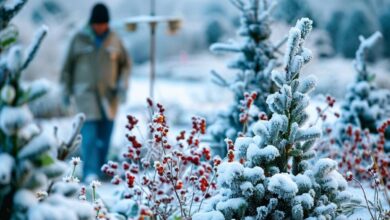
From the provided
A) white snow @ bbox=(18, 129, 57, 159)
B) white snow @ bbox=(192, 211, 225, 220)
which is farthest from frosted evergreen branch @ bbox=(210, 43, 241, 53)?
white snow @ bbox=(18, 129, 57, 159)

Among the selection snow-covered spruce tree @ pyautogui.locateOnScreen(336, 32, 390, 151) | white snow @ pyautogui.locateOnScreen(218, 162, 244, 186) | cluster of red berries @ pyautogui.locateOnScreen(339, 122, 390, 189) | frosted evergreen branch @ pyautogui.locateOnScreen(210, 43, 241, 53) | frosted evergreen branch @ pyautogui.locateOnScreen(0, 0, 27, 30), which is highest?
frosted evergreen branch @ pyautogui.locateOnScreen(210, 43, 241, 53)

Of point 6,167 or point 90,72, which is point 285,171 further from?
point 90,72

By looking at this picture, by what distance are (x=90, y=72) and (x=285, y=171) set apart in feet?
15.7

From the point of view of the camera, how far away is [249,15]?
4473 mm

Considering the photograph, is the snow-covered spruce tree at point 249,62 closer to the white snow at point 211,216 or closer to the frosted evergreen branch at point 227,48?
the frosted evergreen branch at point 227,48

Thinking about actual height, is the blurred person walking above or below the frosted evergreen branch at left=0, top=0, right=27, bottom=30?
above

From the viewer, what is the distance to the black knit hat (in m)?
6.91

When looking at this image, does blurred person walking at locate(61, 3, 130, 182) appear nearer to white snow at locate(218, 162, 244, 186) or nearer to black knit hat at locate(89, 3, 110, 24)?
black knit hat at locate(89, 3, 110, 24)

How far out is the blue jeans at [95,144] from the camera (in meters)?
6.99

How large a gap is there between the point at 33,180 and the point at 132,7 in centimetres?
3663

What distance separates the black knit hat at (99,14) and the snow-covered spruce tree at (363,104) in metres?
3.13

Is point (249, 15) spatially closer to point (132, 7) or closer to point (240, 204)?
point (240, 204)

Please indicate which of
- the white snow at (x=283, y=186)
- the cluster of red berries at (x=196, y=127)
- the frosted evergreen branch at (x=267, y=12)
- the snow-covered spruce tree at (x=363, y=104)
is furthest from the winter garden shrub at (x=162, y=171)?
the snow-covered spruce tree at (x=363, y=104)

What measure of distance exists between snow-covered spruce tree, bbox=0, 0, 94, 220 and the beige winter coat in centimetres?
518
